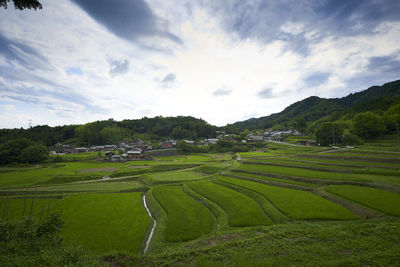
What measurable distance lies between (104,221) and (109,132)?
113 meters

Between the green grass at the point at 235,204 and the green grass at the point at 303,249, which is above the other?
the green grass at the point at 303,249

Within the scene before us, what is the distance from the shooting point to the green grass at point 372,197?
1656cm

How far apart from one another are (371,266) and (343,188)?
16.5 meters

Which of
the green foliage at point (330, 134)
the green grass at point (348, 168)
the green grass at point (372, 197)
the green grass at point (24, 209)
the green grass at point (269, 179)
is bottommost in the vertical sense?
the green grass at point (24, 209)

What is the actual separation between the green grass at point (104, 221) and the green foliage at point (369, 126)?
3083 inches

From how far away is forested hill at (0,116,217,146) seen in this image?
10750 cm

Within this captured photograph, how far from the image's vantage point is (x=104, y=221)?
1930cm

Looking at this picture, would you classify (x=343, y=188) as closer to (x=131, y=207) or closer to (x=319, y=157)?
(x=319, y=157)

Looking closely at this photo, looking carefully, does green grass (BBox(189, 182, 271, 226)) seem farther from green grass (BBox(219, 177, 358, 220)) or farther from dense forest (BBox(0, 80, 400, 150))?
dense forest (BBox(0, 80, 400, 150))

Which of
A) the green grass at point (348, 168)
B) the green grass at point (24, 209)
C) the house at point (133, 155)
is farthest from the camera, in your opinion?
the house at point (133, 155)

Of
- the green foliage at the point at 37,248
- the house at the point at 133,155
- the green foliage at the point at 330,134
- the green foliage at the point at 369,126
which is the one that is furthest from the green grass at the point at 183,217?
the green foliage at the point at 369,126

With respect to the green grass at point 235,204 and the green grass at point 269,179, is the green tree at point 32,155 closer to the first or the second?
the green grass at point 235,204

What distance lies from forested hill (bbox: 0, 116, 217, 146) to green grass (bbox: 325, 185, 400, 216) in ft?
352

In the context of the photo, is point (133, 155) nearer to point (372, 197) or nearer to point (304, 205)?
point (304, 205)
